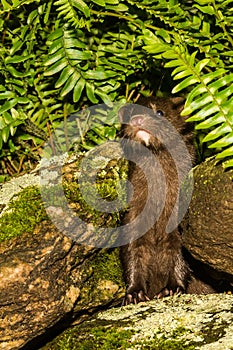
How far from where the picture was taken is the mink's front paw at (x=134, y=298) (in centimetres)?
593

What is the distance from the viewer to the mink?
6.11m

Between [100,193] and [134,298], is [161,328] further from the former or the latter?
[100,193]

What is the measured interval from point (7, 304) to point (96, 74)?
2.01 m

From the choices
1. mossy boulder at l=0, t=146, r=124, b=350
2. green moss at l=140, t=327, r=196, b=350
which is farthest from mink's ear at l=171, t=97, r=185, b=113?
green moss at l=140, t=327, r=196, b=350

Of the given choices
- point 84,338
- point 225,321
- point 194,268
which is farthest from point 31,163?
point 225,321

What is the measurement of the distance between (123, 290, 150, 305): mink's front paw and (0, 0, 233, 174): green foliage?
4.67ft

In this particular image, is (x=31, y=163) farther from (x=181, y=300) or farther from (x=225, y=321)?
(x=225, y=321)

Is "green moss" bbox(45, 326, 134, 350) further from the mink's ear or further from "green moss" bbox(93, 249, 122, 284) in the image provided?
the mink's ear

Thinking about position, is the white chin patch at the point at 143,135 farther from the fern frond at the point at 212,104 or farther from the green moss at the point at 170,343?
the green moss at the point at 170,343

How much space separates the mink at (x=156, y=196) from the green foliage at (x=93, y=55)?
0.29 meters

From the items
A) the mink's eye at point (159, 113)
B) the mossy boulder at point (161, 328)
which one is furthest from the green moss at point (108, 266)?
the mink's eye at point (159, 113)

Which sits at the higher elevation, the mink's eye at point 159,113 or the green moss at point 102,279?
the mink's eye at point 159,113

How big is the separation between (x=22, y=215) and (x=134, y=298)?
1.29 meters

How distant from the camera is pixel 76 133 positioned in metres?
6.47
